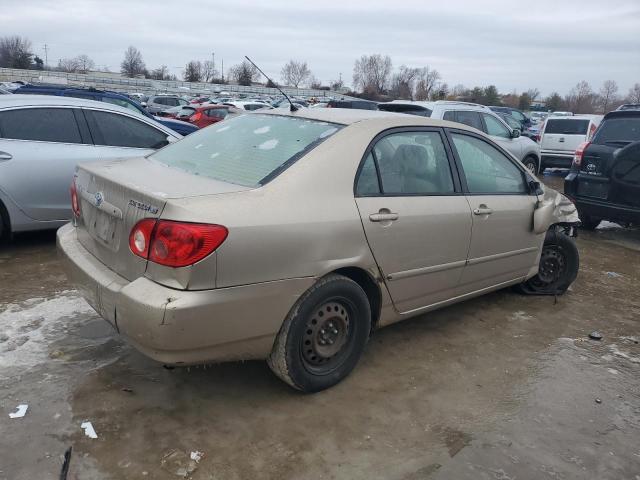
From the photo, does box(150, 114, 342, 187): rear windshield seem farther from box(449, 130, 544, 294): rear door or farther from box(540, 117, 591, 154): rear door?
box(540, 117, 591, 154): rear door

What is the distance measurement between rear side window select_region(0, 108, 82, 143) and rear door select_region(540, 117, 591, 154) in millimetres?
13092

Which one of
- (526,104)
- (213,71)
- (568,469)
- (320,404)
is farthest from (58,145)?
(213,71)

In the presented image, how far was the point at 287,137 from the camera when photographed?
340 cm

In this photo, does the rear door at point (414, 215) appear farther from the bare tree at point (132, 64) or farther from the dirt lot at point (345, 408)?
the bare tree at point (132, 64)

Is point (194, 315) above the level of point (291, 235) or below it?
below

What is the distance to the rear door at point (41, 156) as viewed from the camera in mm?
5223

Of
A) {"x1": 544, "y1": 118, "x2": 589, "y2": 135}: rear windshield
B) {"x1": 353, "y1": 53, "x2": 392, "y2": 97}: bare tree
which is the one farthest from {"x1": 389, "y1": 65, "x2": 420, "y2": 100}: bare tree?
{"x1": 544, "y1": 118, "x2": 589, "y2": 135}: rear windshield

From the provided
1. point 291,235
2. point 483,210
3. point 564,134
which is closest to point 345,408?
point 291,235

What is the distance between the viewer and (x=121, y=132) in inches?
238

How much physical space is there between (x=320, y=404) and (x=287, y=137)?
1.61 metres

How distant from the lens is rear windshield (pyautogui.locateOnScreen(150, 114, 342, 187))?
311cm

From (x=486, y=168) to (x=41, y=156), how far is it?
164 inches

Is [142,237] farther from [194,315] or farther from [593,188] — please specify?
[593,188]

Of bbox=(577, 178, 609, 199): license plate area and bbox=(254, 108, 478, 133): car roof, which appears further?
bbox=(577, 178, 609, 199): license plate area
